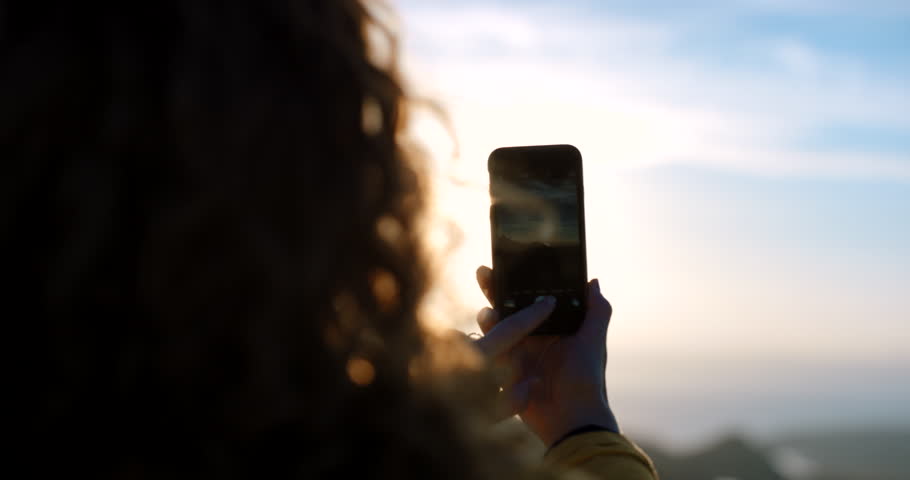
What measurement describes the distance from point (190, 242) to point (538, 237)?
2.24m

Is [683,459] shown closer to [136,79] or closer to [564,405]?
[564,405]

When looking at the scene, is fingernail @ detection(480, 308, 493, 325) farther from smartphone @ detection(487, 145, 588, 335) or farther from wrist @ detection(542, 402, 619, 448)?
wrist @ detection(542, 402, 619, 448)

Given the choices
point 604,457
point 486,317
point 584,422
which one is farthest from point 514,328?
point 604,457

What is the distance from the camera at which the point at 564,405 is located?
2.88 meters

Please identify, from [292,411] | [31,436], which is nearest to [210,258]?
[292,411]

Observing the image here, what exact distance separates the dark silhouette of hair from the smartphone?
1987 millimetres

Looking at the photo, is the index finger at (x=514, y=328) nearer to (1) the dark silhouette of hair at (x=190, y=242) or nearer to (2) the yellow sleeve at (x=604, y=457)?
(2) the yellow sleeve at (x=604, y=457)

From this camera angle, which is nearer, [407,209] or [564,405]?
[407,209]

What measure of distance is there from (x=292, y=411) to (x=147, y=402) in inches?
8.7

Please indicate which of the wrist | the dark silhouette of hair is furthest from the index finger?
the dark silhouette of hair

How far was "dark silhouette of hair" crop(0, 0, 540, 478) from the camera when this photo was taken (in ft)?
3.80

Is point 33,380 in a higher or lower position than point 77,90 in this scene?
lower

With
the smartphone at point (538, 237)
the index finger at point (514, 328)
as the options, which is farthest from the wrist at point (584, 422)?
the smartphone at point (538, 237)

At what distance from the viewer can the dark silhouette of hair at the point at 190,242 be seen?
1158mm
